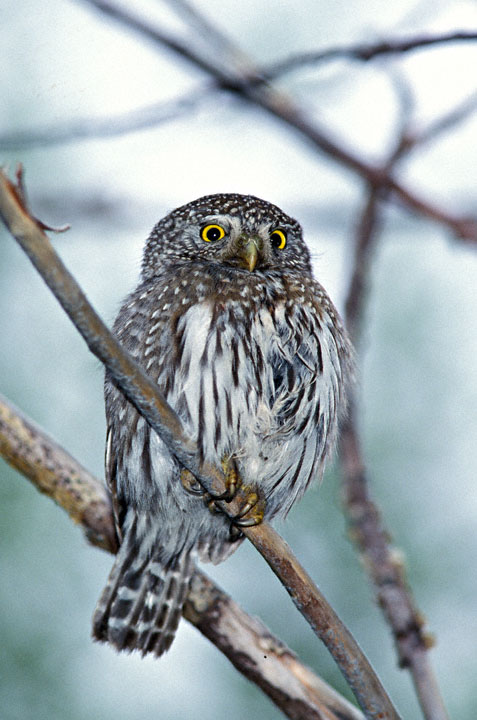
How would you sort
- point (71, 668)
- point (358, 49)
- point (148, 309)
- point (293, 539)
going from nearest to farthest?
point (358, 49) < point (148, 309) < point (71, 668) < point (293, 539)

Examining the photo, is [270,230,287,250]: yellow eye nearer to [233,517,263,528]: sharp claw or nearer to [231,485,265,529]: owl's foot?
[231,485,265,529]: owl's foot

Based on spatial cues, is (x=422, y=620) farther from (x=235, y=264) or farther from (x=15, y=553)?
(x=15, y=553)

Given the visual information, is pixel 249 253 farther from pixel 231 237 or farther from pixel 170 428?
pixel 170 428

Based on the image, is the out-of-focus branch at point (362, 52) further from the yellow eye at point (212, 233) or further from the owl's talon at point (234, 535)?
the owl's talon at point (234, 535)

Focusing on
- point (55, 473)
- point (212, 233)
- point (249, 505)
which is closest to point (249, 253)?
point (212, 233)

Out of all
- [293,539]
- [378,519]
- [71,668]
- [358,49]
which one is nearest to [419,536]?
[293,539]

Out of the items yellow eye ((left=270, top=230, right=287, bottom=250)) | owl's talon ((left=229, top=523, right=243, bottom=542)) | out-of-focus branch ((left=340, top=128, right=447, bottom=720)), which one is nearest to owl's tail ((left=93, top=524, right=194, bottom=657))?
owl's talon ((left=229, top=523, right=243, bottom=542))
